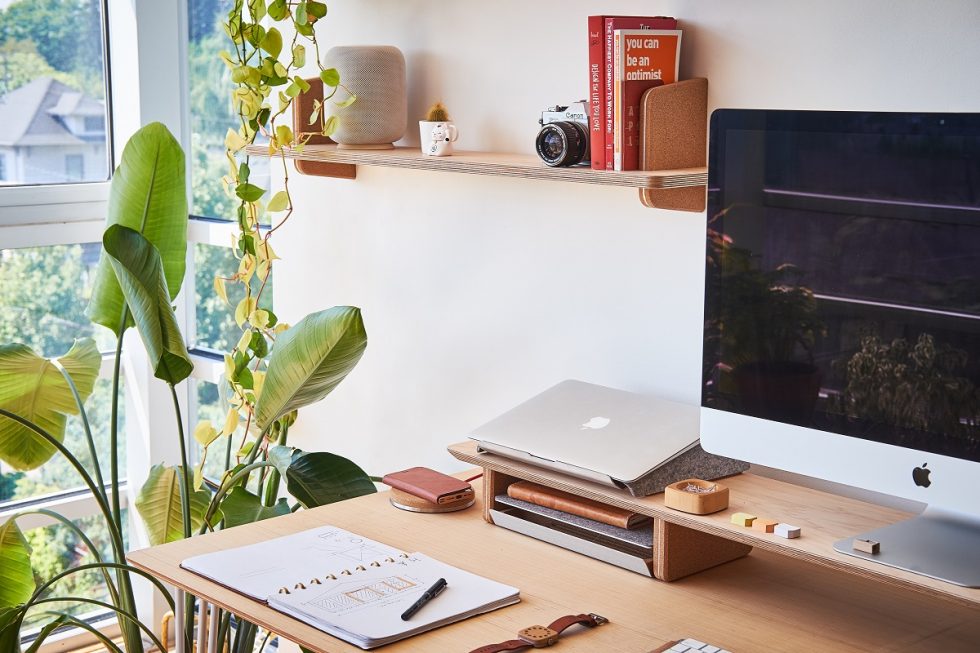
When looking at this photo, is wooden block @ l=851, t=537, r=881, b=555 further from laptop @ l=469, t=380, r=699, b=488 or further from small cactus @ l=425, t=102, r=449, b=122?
small cactus @ l=425, t=102, r=449, b=122

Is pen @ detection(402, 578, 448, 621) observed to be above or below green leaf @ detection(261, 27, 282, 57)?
below

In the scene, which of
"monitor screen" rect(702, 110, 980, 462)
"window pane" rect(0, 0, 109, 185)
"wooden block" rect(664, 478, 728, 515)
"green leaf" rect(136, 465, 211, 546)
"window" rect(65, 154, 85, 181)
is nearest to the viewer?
"monitor screen" rect(702, 110, 980, 462)

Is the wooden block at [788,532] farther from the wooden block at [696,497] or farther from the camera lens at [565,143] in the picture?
the camera lens at [565,143]

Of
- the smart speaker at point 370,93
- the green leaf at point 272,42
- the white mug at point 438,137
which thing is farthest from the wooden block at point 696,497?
the green leaf at point 272,42

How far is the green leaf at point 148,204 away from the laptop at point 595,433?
963 mm

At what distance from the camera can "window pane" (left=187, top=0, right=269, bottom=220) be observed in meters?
3.13

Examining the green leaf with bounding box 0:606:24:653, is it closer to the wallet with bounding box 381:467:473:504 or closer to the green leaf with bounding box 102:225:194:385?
the green leaf with bounding box 102:225:194:385

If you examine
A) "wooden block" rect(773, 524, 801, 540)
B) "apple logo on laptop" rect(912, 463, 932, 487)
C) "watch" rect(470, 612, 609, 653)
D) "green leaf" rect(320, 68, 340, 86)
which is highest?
"green leaf" rect(320, 68, 340, 86)

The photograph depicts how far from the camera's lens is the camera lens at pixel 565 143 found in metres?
1.78

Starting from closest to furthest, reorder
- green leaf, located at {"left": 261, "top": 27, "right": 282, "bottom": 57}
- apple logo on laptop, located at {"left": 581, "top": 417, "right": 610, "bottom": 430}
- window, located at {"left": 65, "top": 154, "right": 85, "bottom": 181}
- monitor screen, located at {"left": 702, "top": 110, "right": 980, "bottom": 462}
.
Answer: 1. monitor screen, located at {"left": 702, "top": 110, "right": 980, "bottom": 462}
2. apple logo on laptop, located at {"left": 581, "top": 417, "right": 610, "bottom": 430}
3. green leaf, located at {"left": 261, "top": 27, "right": 282, "bottom": 57}
4. window, located at {"left": 65, "top": 154, "right": 85, "bottom": 181}

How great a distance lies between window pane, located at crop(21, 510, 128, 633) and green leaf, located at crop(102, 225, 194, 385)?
1.09 metres

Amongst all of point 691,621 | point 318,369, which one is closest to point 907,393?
point 691,621

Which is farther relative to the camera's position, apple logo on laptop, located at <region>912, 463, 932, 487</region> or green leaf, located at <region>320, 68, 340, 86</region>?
green leaf, located at <region>320, 68, 340, 86</region>

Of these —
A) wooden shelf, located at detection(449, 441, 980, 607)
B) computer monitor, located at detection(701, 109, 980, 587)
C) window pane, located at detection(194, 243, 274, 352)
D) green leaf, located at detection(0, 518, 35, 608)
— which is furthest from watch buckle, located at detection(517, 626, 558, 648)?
window pane, located at detection(194, 243, 274, 352)
